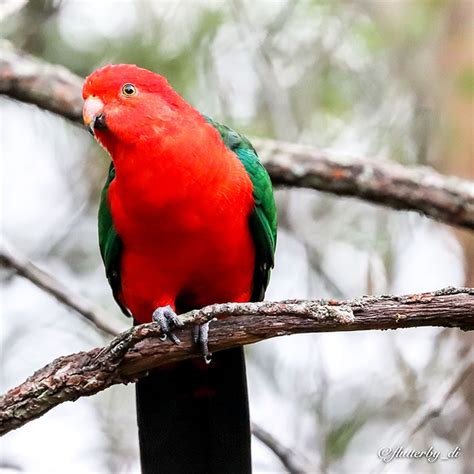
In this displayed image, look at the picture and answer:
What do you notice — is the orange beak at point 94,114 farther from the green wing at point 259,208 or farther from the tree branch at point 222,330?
the tree branch at point 222,330

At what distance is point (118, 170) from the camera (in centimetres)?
415

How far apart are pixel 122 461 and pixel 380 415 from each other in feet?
6.40

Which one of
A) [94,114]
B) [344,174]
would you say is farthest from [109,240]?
[344,174]

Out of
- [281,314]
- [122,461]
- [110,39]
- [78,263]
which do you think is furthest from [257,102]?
[281,314]

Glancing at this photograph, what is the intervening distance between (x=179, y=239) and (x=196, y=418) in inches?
43.1

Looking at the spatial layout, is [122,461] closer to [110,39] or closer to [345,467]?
[345,467]

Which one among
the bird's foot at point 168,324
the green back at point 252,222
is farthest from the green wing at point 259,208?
the bird's foot at point 168,324

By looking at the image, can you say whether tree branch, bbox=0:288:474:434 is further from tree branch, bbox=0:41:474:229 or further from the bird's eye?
tree branch, bbox=0:41:474:229

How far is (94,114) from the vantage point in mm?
4066

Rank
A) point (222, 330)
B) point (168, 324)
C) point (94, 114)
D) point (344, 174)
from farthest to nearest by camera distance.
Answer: point (344, 174) < point (94, 114) < point (168, 324) < point (222, 330)

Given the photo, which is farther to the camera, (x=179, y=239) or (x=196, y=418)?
(x=196, y=418)

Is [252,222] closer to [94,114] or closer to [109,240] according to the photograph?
[109,240]

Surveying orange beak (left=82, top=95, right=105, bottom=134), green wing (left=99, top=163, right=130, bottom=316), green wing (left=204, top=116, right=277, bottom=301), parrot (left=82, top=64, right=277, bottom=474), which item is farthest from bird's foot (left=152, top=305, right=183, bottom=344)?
orange beak (left=82, top=95, right=105, bottom=134)

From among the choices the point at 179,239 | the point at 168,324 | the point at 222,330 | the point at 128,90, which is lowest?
the point at 222,330
